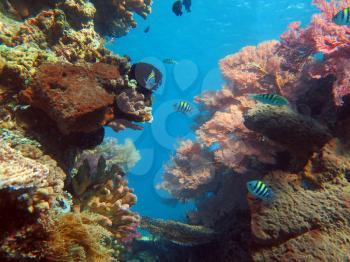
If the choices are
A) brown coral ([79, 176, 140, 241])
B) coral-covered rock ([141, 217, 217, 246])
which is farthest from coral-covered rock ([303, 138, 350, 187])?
brown coral ([79, 176, 140, 241])

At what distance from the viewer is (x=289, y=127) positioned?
4.46 m

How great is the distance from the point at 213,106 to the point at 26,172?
22.3 ft

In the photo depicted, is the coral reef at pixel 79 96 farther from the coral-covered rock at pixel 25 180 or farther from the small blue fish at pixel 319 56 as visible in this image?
the small blue fish at pixel 319 56

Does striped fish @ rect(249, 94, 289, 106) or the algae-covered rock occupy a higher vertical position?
the algae-covered rock

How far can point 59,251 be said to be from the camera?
7.85 feet

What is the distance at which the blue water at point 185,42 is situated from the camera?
2767cm

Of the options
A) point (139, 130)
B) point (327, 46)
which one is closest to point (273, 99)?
point (327, 46)

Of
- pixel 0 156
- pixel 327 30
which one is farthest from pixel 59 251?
pixel 327 30

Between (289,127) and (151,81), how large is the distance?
220 cm

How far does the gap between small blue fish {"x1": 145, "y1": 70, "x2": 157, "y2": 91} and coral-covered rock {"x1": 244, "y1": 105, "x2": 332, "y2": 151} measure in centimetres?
160

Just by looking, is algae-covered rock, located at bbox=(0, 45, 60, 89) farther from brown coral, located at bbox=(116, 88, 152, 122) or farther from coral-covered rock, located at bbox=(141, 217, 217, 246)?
coral-covered rock, located at bbox=(141, 217, 217, 246)

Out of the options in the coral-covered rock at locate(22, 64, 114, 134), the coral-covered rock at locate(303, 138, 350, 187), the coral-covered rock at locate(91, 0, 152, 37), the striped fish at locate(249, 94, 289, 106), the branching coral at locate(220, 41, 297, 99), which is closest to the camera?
the coral-covered rock at locate(22, 64, 114, 134)

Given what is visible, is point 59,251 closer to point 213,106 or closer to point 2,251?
point 2,251

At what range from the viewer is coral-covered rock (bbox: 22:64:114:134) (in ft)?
10.6
